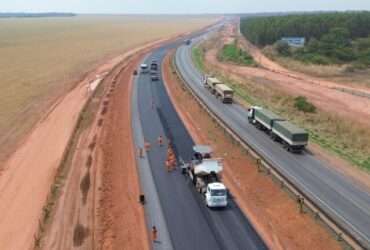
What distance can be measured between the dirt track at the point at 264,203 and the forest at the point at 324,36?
Result: 8276 cm

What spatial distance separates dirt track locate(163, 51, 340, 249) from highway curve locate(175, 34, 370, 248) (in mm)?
1938

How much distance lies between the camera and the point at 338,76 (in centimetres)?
11181

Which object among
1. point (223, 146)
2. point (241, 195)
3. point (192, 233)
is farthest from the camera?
point (223, 146)

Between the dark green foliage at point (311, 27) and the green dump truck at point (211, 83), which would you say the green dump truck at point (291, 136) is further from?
the dark green foliage at point (311, 27)

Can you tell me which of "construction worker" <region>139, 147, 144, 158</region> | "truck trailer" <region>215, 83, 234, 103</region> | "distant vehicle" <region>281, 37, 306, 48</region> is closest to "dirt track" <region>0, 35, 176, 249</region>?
"construction worker" <region>139, 147, 144, 158</region>

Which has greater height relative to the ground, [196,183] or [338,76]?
[196,183]

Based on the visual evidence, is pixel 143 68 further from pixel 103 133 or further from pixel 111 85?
pixel 103 133

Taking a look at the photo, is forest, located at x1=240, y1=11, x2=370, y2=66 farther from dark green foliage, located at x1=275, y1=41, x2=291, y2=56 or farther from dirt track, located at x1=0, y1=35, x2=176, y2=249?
dirt track, located at x1=0, y1=35, x2=176, y2=249

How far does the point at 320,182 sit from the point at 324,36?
393ft

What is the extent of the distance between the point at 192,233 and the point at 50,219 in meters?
11.3

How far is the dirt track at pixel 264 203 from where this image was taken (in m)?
32.8

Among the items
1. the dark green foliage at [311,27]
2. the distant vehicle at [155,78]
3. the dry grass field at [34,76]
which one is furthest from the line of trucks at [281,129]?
the dark green foliage at [311,27]

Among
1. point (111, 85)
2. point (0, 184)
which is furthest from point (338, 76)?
point (0, 184)

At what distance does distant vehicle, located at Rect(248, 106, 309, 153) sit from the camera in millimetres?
49438
